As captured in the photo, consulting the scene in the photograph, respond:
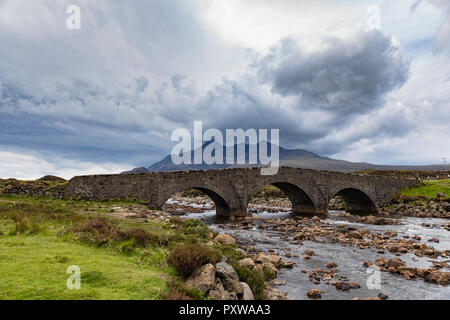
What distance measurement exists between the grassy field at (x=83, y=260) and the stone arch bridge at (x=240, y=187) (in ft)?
38.1

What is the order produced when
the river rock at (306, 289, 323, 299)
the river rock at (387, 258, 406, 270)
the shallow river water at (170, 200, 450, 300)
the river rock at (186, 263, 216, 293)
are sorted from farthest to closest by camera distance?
the river rock at (387, 258, 406, 270), the shallow river water at (170, 200, 450, 300), the river rock at (306, 289, 323, 299), the river rock at (186, 263, 216, 293)

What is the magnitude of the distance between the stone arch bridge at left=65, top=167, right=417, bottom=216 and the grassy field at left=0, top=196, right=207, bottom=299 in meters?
11.6

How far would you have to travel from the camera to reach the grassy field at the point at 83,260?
504 centimetres

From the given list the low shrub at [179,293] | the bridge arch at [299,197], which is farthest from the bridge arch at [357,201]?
the low shrub at [179,293]

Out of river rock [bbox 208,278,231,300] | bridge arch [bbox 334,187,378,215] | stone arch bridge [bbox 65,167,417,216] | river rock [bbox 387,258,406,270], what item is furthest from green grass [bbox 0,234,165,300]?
bridge arch [bbox 334,187,378,215]

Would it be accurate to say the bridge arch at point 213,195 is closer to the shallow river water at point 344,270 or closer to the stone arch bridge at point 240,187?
the stone arch bridge at point 240,187

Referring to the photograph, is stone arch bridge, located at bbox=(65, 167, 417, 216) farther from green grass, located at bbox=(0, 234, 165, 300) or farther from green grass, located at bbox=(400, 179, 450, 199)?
green grass, located at bbox=(0, 234, 165, 300)

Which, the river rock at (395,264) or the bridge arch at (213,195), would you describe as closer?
the river rock at (395,264)

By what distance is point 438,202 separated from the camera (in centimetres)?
3878

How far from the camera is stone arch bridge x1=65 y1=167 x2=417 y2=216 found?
75.7 feet

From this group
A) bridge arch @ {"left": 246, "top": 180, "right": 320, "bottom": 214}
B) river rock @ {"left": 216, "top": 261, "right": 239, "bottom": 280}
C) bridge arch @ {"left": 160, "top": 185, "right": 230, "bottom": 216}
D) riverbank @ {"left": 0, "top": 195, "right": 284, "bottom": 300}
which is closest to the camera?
riverbank @ {"left": 0, "top": 195, "right": 284, "bottom": 300}
